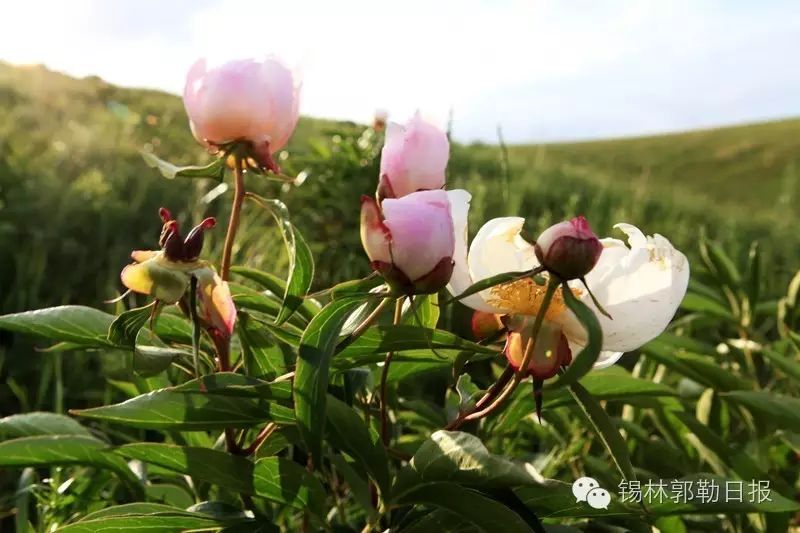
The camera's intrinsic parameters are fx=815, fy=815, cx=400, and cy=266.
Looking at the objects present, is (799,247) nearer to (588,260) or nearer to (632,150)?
(588,260)

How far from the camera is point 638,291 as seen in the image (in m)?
0.61

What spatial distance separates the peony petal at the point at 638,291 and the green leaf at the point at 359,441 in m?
0.17

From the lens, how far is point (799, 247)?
4.10 m

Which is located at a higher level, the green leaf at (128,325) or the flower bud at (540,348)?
the flower bud at (540,348)

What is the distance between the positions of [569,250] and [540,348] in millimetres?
97

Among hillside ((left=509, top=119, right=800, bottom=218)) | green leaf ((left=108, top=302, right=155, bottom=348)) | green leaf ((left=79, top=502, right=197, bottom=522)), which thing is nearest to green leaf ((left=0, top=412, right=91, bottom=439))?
green leaf ((left=79, top=502, right=197, bottom=522))

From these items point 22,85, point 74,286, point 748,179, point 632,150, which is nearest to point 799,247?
point 74,286

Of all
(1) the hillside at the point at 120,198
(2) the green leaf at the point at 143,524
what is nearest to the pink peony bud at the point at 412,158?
(2) the green leaf at the point at 143,524

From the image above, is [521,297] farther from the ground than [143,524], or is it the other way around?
[521,297]

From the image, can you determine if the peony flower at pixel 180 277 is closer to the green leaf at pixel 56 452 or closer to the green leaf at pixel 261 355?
the green leaf at pixel 261 355

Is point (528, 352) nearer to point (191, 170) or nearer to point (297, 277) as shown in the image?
point (297, 277)

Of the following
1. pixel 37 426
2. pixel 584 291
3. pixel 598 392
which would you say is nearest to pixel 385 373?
pixel 584 291

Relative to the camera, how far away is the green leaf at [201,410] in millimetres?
605

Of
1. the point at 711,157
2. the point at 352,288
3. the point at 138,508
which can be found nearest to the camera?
the point at 352,288
